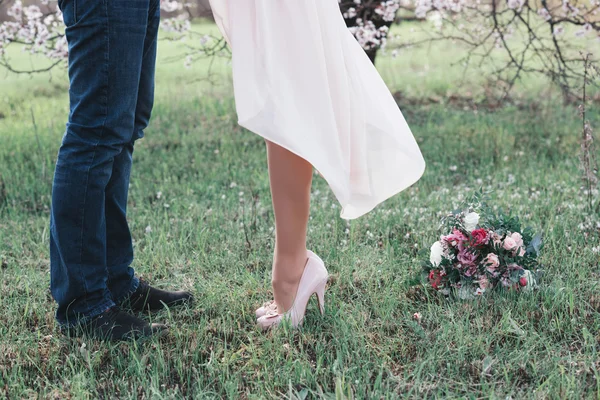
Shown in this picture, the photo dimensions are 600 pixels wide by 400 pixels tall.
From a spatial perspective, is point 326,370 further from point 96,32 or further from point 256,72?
point 96,32

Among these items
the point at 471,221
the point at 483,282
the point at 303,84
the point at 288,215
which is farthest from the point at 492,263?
the point at 303,84

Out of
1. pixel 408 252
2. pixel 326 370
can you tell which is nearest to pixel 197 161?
pixel 408 252

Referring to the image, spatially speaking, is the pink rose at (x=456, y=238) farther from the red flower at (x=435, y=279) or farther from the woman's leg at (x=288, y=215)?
the woman's leg at (x=288, y=215)

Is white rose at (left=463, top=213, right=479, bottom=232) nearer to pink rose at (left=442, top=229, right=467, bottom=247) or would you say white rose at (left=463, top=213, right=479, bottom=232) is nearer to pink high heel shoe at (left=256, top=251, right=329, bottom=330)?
pink rose at (left=442, top=229, right=467, bottom=247)

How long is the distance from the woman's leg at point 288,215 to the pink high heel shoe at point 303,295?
0.02 metres

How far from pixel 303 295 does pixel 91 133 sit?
83cm

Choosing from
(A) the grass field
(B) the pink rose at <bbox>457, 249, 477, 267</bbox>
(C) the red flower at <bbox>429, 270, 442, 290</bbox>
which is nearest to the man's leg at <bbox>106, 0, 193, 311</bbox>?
(A) the grass field

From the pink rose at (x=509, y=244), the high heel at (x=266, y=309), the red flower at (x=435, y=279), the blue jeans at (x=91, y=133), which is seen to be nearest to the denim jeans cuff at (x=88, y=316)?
the blue jeans at (x=91, y=133)

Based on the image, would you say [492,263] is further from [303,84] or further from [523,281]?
[303,84]

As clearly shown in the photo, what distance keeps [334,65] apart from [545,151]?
292 centimetres

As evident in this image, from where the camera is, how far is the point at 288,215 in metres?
2.16

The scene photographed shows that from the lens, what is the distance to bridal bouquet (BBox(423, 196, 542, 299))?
2.34 metres

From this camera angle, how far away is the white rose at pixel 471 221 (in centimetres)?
242

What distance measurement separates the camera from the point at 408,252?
2.87 m
